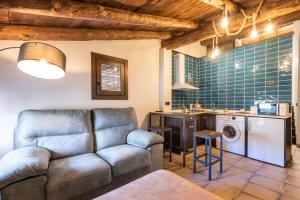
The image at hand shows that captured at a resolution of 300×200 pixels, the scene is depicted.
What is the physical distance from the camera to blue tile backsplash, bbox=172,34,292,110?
3.69 metres

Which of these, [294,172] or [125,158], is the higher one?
[125,158]

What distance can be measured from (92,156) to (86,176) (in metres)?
0.42

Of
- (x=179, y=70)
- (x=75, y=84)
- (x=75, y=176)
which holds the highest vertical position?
(x=179, y=70)

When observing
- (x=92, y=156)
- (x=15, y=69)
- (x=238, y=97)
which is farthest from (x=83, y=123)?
(x=238, y=97)

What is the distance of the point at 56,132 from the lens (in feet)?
7.02

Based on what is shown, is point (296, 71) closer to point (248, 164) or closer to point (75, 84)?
point (248, 164)

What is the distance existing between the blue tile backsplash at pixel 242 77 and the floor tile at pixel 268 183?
83.4 inches

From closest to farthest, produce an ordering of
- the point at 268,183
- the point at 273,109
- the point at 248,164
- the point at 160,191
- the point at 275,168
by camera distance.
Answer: the point at 160,191, the point at 268,183, the point at 275,168, the point at 248,164, the point at 273,109

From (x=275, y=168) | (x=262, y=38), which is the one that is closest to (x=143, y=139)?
(x=275, y=168)

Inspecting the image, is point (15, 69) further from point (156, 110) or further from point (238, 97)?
point (238, 97)

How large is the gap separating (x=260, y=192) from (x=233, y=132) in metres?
1.59

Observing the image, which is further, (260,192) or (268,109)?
(268,109)

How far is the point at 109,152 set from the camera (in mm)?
2184

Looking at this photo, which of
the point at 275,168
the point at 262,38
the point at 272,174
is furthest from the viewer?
the point at 262,38
